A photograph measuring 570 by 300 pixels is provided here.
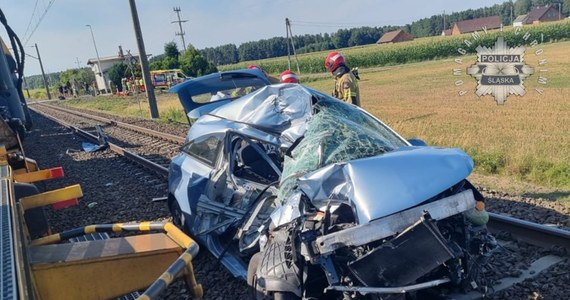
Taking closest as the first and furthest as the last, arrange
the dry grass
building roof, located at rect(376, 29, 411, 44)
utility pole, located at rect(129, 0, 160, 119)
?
the dry grass, utility pole, located at rect(129, 0, 160, 119), building roof, located at rect(376, 29, 411, 44)

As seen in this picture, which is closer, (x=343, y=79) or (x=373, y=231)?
(x=373, y=231)

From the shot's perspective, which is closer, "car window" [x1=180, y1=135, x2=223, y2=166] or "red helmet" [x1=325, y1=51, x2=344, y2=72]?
"car window" [x1=180, y1=135, x2=223, y2=166]

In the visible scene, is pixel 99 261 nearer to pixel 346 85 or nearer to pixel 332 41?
pixel 346 85

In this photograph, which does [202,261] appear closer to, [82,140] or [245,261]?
[245,261]

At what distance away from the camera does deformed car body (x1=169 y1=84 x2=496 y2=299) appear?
304 centimetres

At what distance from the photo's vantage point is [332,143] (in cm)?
380

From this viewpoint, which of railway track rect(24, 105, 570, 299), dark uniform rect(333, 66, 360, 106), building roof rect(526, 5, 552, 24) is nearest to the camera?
railway track rect(24, 105, 570, 299)

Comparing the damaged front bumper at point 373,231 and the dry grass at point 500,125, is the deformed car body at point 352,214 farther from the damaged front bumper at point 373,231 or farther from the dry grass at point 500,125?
the dry grass at point 500,125

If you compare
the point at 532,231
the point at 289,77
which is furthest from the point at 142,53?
the point at 532,231

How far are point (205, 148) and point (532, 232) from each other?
136 inches

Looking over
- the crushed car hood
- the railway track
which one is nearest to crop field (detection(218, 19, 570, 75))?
the railway track

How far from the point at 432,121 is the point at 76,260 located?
12.3 metres

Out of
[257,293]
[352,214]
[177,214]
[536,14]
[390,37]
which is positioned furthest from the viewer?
[390,37]

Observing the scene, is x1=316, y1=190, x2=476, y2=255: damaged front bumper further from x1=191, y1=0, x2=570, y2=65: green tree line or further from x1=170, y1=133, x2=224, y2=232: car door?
x1=191, y1=0, x2=570, y2=65: green tree line
